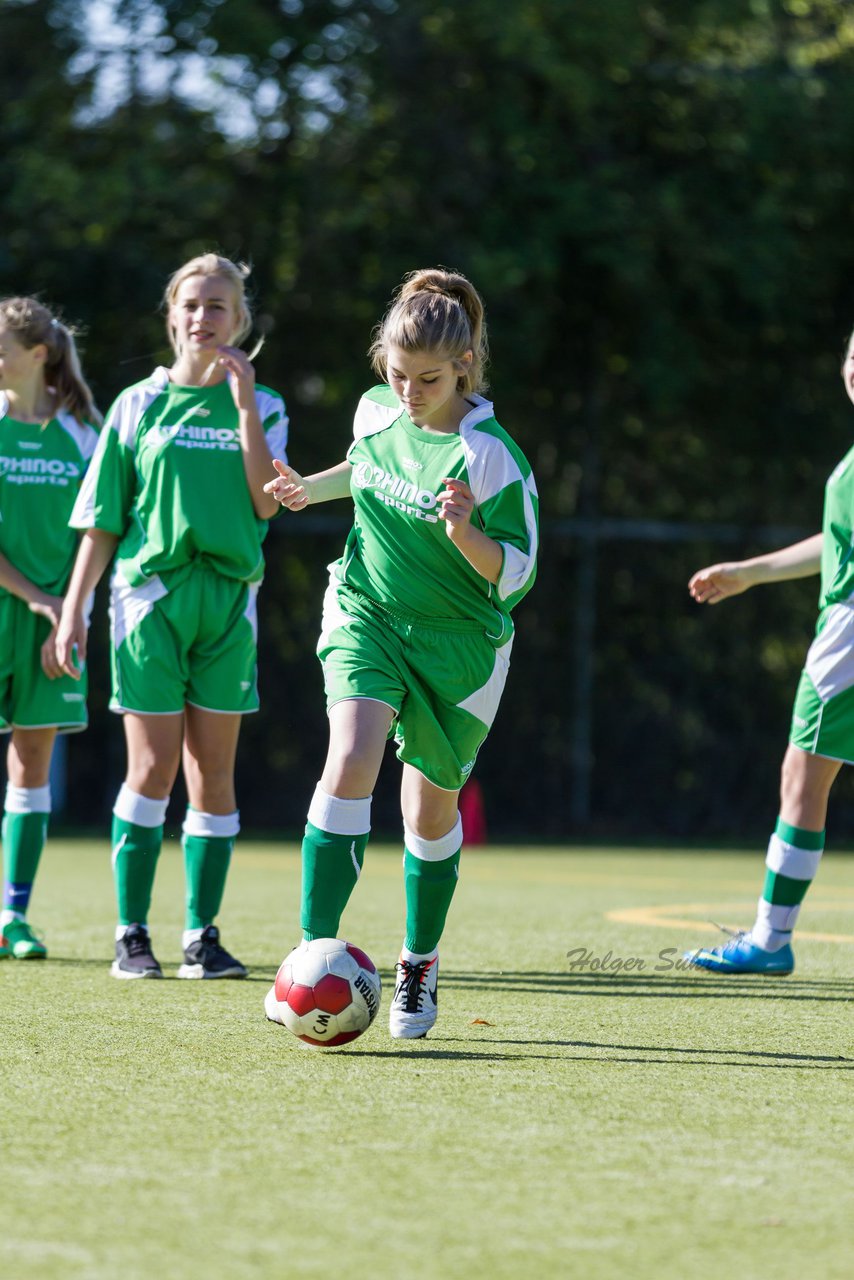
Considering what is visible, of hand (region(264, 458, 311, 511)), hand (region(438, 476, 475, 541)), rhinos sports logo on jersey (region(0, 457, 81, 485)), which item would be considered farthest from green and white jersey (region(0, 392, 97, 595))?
hand (region(438, 476, 475, 541))

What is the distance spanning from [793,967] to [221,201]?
30.9ft

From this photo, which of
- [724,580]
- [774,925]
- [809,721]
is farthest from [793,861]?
[724,580]

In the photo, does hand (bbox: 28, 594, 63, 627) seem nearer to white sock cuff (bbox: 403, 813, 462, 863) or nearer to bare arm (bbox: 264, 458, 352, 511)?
bare arm (bbox: 264, 458, 352, 511)

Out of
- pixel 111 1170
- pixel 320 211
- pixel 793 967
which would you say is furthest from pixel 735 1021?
pixel 320 211

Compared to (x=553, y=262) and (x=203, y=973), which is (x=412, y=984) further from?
(x=553, y=262)

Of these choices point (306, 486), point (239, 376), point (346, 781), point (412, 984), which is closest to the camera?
point (346, 781)

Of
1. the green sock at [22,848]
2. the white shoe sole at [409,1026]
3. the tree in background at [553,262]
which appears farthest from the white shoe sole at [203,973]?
the tree in background at [553,262]

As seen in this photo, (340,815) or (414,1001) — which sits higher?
(340,815)

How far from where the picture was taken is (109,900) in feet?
26.2

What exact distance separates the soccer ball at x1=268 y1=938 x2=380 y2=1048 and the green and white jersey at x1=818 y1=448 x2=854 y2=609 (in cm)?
223

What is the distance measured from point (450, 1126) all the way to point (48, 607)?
3.11 metres

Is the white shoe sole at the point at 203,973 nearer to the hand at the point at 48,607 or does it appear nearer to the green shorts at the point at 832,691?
the hand at the point at 48,607

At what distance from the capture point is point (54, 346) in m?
6.11

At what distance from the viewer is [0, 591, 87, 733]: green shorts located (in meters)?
6.04
